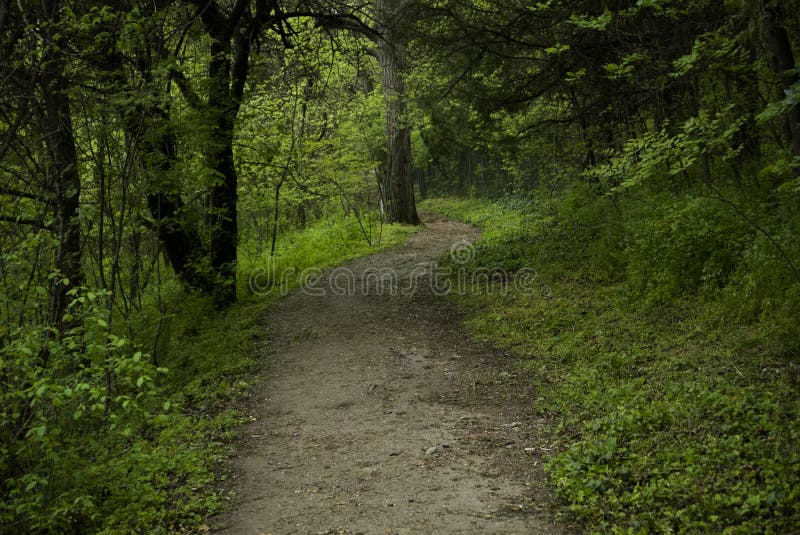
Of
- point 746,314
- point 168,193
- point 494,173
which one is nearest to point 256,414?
point 168,193

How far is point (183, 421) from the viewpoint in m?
6.80

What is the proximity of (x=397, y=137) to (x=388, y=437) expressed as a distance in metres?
15.6

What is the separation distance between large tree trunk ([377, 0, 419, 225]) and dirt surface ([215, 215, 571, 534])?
34.7 ft

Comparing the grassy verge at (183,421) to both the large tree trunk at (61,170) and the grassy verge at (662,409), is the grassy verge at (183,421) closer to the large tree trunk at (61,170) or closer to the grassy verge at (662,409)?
the large tree trunk at (61,170)

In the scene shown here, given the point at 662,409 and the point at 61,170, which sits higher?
the point at 61,170

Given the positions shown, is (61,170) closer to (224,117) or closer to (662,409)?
(224,117)

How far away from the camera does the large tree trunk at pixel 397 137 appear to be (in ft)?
64.8

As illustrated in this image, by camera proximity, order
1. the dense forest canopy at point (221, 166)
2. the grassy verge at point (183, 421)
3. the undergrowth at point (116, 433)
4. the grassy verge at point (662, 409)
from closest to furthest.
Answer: the grassy verge at point (662, 409) < the undergrowth at point (116, 433) < the grassy verge at point (183, 421) < the dense forest canopy at point (221, 166)

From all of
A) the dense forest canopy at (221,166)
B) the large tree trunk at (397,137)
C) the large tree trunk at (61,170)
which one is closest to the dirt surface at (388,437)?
the dense forest canopy at (221,166)

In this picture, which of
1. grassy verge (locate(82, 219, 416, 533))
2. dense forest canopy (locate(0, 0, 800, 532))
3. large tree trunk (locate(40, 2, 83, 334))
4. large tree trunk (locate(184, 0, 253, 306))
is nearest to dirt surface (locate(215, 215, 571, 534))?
grassy verge (locate(82, 219, 416, 533))

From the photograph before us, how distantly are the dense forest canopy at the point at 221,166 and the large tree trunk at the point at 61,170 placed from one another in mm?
36

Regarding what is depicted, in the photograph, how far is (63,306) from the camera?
7086 mm

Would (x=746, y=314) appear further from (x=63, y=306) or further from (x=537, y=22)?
(x=63, y=306)

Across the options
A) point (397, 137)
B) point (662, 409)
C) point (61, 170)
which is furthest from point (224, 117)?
point (397, 137)
